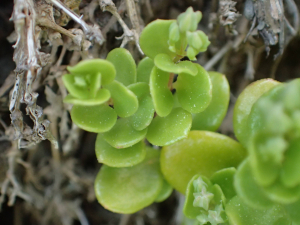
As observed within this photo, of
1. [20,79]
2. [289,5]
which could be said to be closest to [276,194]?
[20,79]

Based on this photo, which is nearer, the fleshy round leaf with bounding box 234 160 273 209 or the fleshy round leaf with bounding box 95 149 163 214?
the fleshy round leaf with bounding box 234 160 273 209

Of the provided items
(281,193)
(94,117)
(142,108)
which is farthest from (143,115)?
(281,193)

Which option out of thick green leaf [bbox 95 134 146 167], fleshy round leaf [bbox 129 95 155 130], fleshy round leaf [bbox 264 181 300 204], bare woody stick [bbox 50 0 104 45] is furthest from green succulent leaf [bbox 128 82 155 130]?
fleshy round leaf [bbox 264 181 300 204]

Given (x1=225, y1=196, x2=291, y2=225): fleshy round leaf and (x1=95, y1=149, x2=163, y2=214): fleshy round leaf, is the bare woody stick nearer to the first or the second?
(x1=95, y1=149, x2=163, y2=214): fleshy round leaf

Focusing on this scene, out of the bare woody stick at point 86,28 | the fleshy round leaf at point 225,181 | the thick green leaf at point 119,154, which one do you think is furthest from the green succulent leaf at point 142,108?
the fleshy round leaf at point 225,181

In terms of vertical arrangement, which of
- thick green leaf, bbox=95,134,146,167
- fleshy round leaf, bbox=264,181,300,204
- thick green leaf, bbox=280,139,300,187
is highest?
thick green leaf, bbox=280,139,300,187

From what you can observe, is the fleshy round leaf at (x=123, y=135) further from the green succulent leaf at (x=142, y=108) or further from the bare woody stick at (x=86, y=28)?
the bare woody stick at (x=86, y=28)
